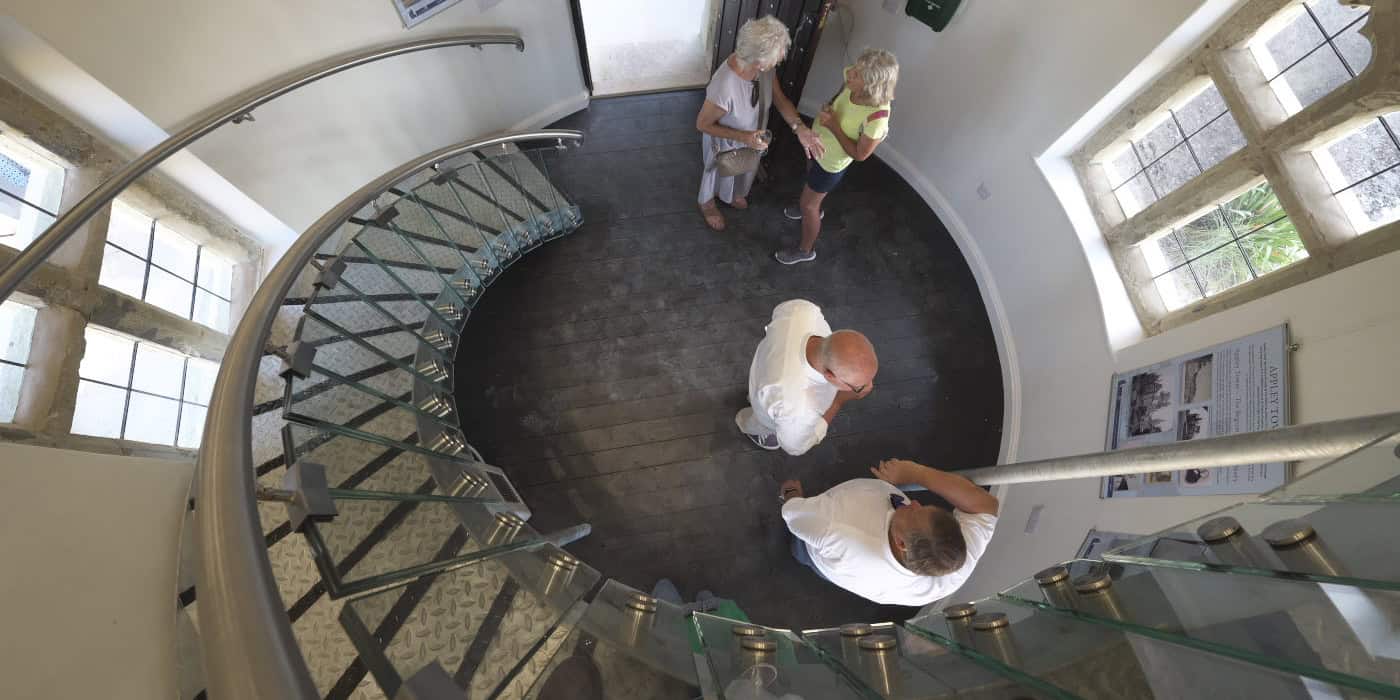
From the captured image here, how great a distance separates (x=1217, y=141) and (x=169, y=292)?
17.1 feet

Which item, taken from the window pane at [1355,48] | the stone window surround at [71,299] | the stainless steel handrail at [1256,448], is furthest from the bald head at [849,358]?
the stone window surround at [71,299]

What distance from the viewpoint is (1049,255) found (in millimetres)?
3523

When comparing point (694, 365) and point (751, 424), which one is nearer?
point (751, 424)

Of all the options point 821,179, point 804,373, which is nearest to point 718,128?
point 821,179

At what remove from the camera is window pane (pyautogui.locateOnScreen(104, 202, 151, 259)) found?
8.44 feet

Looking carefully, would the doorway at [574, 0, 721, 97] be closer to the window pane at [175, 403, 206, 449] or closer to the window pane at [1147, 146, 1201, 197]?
the window pane at [1147, 146, 1201, 197]

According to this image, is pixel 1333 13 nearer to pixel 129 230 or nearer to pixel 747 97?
pixel 747 97

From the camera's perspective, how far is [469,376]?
3.71 meters

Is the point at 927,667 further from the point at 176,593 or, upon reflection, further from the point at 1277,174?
the point at 1277,174

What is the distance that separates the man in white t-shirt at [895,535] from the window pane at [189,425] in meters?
2.97

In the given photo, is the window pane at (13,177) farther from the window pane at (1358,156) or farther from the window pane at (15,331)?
the window pane at (1358,156)

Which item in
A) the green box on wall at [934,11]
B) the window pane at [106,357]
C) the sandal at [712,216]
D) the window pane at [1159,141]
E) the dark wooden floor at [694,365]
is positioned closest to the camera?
the window pane at [106,357]

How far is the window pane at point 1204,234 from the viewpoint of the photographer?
2826 mm

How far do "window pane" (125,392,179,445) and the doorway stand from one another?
3.68m
